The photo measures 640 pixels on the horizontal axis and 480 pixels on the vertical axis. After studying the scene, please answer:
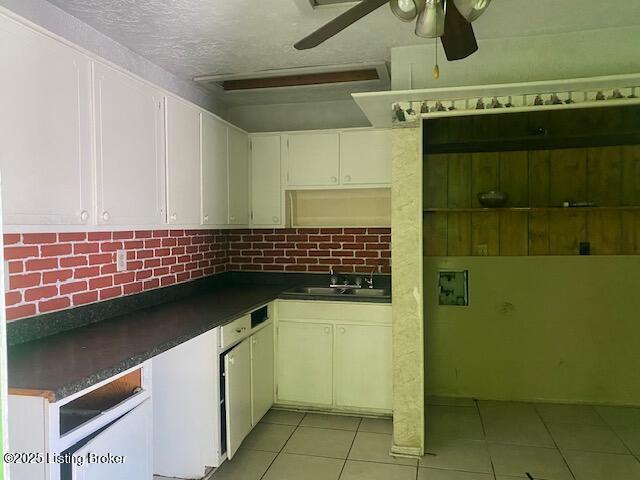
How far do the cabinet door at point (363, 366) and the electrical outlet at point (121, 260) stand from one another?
1.51 metres

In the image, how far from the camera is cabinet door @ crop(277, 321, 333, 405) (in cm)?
345

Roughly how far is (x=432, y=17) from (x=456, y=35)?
26 cm

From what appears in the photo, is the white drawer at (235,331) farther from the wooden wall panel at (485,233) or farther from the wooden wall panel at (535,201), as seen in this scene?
the wooden wall panel at (485,233)

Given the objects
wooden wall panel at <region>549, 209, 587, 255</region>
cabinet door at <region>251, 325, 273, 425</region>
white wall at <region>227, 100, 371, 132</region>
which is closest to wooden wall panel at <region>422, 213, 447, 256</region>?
wooden wall panel at <region>549, 209, 587, 255</region>

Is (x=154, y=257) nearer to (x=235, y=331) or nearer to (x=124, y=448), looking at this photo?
(x=235, y=331)

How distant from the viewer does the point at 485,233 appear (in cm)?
381

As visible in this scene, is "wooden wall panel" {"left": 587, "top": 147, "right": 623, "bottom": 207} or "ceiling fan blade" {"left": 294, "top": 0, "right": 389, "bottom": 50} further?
"wooden wall panel" {"left": 587, "top": 147, "right": 623, "bottom": 207}

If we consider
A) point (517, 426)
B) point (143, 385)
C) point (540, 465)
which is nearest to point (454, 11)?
point (143, 385)

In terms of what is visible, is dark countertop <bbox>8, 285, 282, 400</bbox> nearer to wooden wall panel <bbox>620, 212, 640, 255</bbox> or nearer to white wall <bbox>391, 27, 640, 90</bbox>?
white wall <bbox>391, 27, 640, 90</bbox>

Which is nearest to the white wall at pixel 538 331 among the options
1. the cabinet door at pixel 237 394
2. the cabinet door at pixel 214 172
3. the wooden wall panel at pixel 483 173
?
the wooden wall panel at pixel 483 173

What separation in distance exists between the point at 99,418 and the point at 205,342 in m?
0.85

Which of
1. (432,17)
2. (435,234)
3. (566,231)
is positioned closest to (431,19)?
(432,17)

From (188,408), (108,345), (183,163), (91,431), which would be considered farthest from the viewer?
(183,163)

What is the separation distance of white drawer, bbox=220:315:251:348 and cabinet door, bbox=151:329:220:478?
0.27 feet
